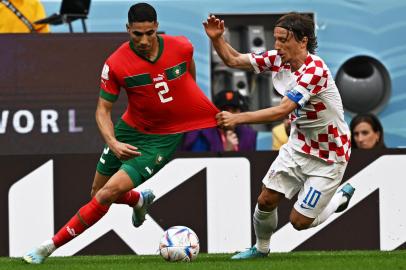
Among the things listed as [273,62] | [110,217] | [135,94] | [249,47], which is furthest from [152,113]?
[249,47]

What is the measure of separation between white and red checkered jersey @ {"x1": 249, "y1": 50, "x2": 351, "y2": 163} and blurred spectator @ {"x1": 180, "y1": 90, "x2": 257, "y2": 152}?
2.62m

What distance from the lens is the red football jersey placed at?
1277 cm

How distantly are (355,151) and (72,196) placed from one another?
287 centimetres

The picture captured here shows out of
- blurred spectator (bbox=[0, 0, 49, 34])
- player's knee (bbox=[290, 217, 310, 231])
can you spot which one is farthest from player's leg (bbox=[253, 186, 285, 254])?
blurred spectator (bbox=[0, 0, 49, 34])

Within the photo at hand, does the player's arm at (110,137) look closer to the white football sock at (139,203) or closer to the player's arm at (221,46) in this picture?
the player's arm at (221,46)

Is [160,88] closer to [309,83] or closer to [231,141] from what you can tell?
[309,83]

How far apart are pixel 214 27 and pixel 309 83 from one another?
109 cm

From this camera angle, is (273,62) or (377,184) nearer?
(273,62)

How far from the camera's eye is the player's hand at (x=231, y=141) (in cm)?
1588

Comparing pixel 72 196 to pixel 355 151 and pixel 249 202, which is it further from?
pixel 355 151

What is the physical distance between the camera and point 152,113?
1303 cm

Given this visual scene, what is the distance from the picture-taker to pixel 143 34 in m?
12.6

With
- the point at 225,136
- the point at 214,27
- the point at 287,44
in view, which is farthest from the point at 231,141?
the point at 287,44

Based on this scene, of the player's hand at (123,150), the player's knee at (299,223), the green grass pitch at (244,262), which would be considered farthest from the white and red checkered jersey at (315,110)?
the player's hand at (123,150)
